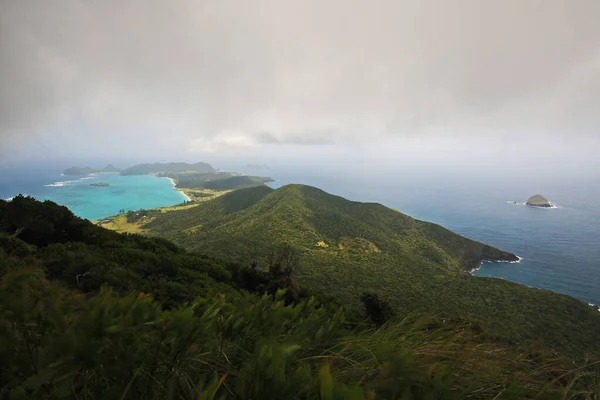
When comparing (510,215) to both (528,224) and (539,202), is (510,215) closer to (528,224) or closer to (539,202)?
(528,224)

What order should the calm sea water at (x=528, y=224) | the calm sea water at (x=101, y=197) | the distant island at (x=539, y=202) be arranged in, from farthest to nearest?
the distant island at (x=539, y=202) → the calm sea water at (x=101, y=197) → the calm sea water at (x=528, y=224)

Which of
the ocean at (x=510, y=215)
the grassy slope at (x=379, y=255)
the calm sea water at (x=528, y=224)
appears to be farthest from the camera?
the ocean at (x=510, y=215)

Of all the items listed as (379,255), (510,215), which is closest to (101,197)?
(379,255)

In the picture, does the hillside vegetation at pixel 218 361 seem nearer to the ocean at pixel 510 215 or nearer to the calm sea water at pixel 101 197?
the ocean at pixel 510 215

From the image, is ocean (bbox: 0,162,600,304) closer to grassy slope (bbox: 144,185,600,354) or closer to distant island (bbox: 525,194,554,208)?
distant island (bbox: 525,194,554,208)

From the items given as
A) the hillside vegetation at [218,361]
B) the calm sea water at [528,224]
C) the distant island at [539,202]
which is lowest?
the calm sea water at [528,224]

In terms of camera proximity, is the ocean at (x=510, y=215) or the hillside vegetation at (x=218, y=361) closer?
the hillside vegetation at (x=218, y=361)

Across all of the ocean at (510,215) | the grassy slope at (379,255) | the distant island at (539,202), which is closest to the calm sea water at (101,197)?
the ocean at (510,215)

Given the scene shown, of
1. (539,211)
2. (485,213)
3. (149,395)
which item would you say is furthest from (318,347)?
(539,211)

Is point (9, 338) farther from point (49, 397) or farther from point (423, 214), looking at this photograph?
point (423, 214)
